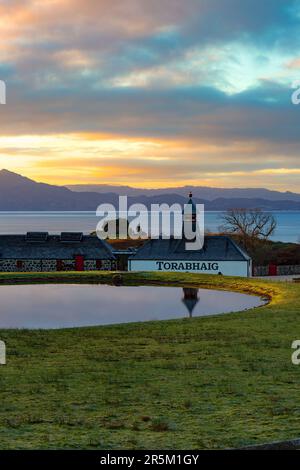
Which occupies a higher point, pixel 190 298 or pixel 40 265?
pixel 40 265

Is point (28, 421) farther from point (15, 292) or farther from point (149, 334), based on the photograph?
point (15, 292)

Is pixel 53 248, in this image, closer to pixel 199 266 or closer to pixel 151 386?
pixel 199 266

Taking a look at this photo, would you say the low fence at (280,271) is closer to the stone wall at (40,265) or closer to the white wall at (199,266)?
the white wall at (199,266)

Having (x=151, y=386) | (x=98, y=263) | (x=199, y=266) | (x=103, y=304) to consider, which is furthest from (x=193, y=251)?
(x=151, y=386)

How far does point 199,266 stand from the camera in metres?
53.2

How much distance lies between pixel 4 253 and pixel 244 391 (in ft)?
157

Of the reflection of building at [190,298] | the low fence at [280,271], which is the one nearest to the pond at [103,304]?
the reflection of building at [190,298]

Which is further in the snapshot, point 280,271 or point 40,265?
point 280,271

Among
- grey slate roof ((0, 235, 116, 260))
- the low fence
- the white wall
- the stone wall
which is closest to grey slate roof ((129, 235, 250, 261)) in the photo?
the white wall

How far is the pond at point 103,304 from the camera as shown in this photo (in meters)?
23.5

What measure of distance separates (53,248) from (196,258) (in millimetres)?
14526

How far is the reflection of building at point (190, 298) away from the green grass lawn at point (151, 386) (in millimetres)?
5739

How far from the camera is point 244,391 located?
421 inches
